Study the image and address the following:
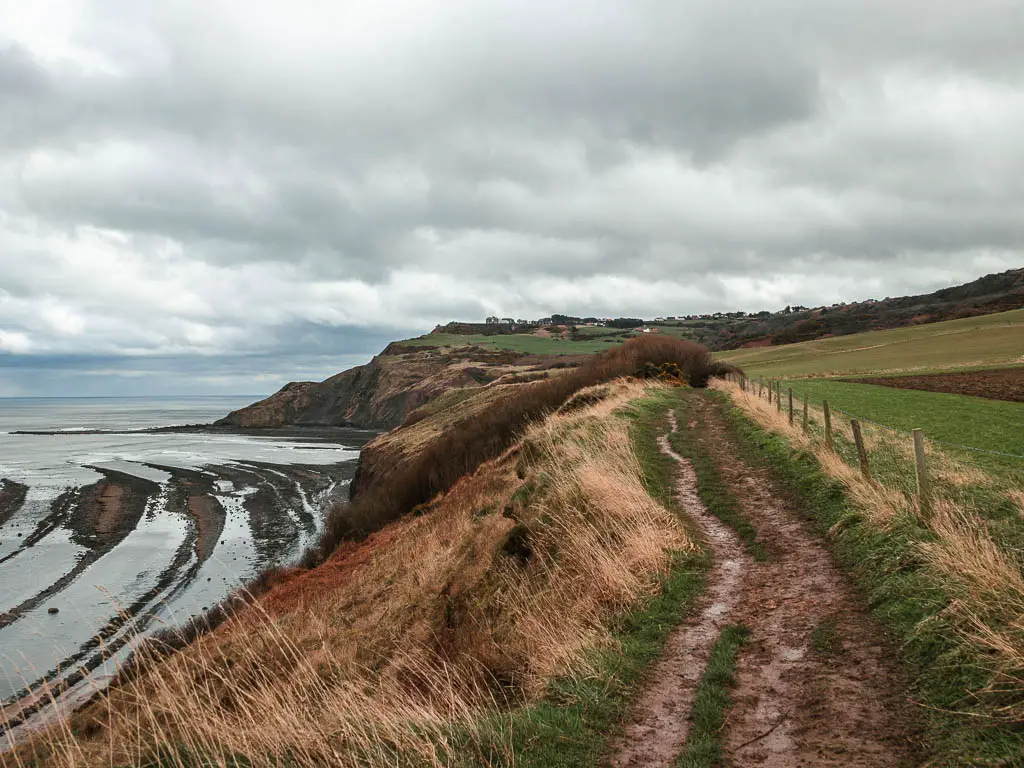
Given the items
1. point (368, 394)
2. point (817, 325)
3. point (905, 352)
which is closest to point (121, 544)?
point (905, 352)

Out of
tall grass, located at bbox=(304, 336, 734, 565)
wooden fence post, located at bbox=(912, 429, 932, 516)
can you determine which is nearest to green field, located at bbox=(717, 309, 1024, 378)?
tall grass, located at bbox=(304, 336, 734, 565)

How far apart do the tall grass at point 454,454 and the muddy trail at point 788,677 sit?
1932 centimetres

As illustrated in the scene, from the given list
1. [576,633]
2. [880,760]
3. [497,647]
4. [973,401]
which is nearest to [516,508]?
[497,647]

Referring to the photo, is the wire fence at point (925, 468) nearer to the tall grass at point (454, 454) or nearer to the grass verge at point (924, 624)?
the grass verge at point (924, 624)

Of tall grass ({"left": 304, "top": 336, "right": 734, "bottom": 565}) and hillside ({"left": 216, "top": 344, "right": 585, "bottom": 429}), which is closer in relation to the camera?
tall grass ({"left": 304, "top": 336, "right": 734, "bottom": 565})

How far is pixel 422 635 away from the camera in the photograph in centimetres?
1144

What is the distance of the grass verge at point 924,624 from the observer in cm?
452

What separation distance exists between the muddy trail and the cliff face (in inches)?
3907

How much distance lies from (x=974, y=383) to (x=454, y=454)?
3456 cm

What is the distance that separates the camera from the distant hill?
4921 inches

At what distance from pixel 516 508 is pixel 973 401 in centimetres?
2939

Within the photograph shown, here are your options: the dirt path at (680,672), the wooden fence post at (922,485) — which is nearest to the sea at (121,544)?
the dirt path at (680,672)

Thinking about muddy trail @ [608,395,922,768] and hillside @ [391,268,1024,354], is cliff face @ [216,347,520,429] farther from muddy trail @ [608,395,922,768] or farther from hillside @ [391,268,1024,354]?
muddy trail @ [608,395,922,768]

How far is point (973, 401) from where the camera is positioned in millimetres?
32375
